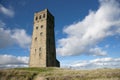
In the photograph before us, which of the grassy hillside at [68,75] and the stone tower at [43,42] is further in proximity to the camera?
the stone tower at [43,42]

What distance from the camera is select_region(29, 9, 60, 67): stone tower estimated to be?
1813 inches

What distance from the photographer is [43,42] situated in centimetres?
4722

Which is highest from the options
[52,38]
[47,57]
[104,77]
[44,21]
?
[44,21]

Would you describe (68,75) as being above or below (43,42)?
below

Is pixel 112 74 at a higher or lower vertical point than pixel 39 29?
lower

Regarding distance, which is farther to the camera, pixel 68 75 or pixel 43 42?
pixel 43 42

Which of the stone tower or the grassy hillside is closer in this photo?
the grassy hillside

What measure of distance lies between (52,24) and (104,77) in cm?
3538

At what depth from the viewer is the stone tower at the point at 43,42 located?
46.1 metres

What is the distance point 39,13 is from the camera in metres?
53.3

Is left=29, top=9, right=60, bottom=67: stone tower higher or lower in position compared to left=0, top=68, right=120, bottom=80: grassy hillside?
higher

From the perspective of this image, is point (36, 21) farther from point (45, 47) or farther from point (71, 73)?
point (71, 73)

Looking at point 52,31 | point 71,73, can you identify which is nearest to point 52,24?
point 52,31

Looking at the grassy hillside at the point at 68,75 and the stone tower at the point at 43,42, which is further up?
the stone tower at the point at 43,42
